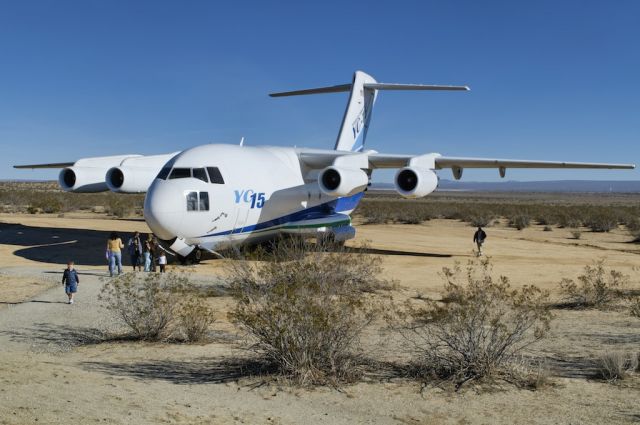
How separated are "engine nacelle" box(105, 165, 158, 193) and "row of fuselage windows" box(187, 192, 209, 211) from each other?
5533mm

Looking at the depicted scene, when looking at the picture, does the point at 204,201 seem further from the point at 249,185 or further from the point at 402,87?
the point at 402,87

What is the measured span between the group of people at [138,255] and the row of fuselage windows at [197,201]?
1507 mm

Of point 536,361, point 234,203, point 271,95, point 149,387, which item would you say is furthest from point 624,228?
point 149,387

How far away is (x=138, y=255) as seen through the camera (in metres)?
17.7

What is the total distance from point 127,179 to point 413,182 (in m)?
10.1

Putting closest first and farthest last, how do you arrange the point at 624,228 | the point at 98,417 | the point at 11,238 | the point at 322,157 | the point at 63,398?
the point at 98,417
the point at 63,398
the point at 322,157
the point at 11,238
the point at 624,228

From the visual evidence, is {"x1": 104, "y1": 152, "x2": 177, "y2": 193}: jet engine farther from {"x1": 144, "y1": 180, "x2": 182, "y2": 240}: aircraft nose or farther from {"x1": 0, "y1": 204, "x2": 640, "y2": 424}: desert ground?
{"x1": 0, "y1": 204, "x2": 640, "y2": 424}: desert ground

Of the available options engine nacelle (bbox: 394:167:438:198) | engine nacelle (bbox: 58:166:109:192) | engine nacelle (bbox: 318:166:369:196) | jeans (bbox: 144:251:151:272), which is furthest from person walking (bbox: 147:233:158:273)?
engine nacelle (bbox: 394:167:438:198)

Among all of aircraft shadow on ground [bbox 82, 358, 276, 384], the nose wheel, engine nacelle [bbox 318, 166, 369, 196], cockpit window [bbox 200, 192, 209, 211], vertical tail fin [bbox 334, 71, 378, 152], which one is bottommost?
aircraft shadow on ground [bbox 82, 358, 276, 384]

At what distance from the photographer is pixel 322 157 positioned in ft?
72.1

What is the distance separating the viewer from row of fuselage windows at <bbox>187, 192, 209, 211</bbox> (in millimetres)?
16938

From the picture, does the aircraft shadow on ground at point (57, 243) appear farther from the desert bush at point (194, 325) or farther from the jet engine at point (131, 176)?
the desert bush at point (194, 325)

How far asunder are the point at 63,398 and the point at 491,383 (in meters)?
5.10

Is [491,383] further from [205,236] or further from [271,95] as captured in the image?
[271,95]
